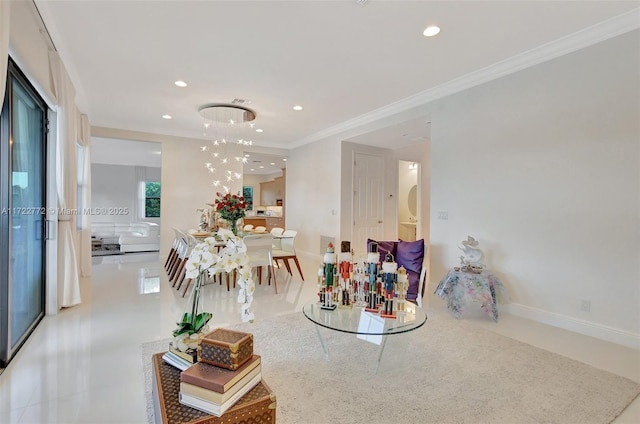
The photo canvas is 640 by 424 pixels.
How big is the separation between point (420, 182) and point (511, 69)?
4017 mm

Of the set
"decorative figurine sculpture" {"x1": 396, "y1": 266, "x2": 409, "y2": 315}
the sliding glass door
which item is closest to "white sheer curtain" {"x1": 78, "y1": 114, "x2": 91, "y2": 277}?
the sliding glass door

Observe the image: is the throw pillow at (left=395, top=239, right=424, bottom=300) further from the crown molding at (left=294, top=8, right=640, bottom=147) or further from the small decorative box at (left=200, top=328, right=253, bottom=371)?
the small decorative box at (left=200, top=328, right=253, bottom=371)

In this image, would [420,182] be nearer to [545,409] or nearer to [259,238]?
[259,238]

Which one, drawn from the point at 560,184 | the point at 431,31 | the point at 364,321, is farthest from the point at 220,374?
the point at 560,184

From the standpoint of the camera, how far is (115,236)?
9133mm

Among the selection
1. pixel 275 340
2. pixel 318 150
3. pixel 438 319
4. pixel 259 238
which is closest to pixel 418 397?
pixel 275 340

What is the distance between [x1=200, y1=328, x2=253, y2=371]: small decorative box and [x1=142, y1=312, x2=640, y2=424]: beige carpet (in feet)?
2.49

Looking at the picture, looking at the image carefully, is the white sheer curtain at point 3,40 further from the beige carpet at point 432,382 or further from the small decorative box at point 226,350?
the beige carpet at point 432,382

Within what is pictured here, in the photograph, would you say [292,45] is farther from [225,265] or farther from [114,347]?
[114,347]

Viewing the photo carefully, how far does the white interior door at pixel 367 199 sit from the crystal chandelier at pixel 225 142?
235 cm

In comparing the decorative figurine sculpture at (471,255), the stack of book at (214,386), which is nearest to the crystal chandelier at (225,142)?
the decorative figurine sculpture at (471,255)

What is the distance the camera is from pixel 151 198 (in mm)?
11648

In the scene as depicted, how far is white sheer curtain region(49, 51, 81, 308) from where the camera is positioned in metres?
3.30

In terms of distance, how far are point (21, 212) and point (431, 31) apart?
401 centimetres
